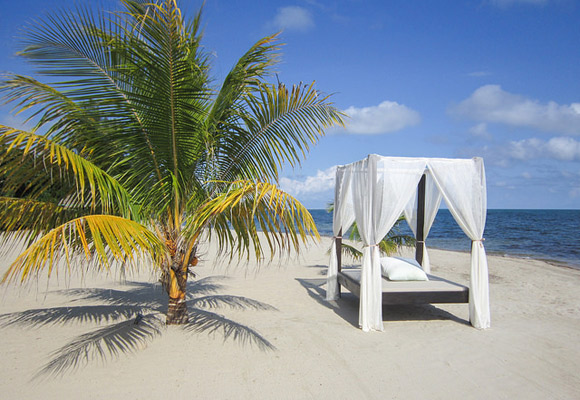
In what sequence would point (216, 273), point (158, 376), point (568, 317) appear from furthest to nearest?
point (216, 273)
point (568, 317)
point (158, 376)

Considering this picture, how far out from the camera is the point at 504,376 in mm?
3398

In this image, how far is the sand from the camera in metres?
3.09

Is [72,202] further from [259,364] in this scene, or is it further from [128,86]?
[259,364]

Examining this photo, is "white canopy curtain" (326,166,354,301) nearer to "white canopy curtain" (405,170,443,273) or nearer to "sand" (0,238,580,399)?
"sand" (0,238,580,399)

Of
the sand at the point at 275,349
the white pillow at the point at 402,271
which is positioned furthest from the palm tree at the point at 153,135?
the white pillow at the point at 402,271

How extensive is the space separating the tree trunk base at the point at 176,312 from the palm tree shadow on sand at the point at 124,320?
93mm

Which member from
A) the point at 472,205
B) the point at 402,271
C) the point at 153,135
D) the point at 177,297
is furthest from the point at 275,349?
the point at 472,205

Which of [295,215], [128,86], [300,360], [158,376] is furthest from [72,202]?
[300,360]

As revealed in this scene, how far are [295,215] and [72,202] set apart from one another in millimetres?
2443

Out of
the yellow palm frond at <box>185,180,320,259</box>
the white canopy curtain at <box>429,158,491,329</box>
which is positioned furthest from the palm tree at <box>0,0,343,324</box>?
the white canopy curtain at <box>429,158,491,329</box>

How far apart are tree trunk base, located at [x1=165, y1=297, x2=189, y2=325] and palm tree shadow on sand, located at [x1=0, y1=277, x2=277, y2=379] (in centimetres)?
9

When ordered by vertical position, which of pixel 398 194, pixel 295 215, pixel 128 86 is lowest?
pixel 295 215

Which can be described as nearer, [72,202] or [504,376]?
[504,376]

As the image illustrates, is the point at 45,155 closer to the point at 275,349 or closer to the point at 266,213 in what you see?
the point at 266,213
